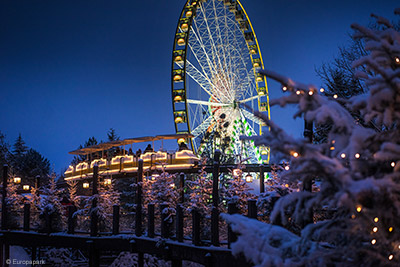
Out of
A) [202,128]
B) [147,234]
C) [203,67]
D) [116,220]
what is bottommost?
[147,234]

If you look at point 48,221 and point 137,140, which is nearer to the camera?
point 48,221

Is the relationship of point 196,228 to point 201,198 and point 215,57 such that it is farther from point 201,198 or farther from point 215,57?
point 215,57

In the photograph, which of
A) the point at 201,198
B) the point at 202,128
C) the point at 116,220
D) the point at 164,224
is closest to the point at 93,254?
the point at 116,220

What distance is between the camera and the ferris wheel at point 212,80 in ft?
93.1

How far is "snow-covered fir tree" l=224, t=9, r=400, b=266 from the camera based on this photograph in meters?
4.09

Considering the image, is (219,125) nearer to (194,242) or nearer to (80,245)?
(80,245)

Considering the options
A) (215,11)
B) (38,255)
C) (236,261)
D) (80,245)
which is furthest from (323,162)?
(215,11)

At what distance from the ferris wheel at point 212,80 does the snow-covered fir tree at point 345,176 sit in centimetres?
2316

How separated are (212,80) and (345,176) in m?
26.9

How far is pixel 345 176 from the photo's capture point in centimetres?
381

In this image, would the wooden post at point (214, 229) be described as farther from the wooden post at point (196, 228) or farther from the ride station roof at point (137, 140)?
the ride station roof at point (137, 140)

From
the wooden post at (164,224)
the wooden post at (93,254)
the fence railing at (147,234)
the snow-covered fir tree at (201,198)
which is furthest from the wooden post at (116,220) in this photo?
the wooden post at (164,224)

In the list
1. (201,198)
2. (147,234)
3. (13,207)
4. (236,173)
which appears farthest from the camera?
(13,207)

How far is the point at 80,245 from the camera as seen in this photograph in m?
16.1
